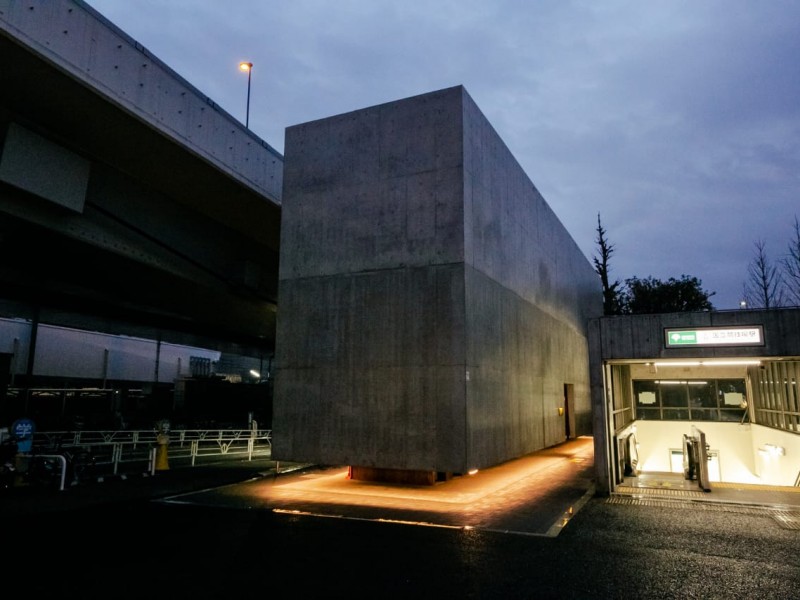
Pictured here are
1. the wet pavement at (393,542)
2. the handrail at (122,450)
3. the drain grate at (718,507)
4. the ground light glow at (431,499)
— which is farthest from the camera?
the handrail at (122,450)

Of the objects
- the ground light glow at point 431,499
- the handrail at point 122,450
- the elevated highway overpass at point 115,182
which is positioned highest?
the elevated highway overpass at point 115,182

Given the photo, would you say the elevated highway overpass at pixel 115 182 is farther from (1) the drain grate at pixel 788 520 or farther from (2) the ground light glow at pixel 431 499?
(1) the drain grate at pixel 788 520

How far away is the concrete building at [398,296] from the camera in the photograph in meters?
11.9

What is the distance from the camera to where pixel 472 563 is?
22.0ft

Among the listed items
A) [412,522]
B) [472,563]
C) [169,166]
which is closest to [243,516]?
[412,522]

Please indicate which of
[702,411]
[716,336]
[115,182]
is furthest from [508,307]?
[115,182]

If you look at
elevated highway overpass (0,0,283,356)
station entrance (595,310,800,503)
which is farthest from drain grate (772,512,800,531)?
elevated highway overpass (0,0,283,356)

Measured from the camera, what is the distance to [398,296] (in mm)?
Answer: 12414

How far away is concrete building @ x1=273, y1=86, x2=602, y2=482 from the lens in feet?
38.9

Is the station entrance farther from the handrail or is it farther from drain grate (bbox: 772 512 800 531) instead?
the handrail

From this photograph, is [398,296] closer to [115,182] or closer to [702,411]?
[115,182]

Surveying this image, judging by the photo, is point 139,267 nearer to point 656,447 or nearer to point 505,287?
point 505,287

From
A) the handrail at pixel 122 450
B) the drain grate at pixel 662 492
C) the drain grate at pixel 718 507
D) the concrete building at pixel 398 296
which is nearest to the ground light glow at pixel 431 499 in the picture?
the concrete building at pixel 398 296

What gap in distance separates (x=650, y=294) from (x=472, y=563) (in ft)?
144
